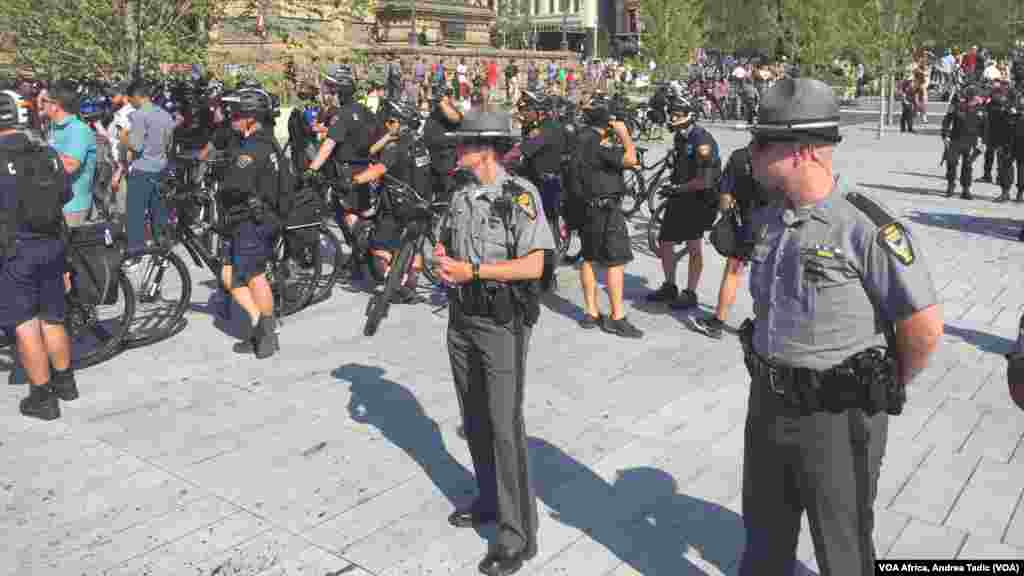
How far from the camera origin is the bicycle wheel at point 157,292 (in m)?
7.57

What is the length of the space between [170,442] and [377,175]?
3806mm

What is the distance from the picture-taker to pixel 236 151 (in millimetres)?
6938

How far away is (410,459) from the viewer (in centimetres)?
518

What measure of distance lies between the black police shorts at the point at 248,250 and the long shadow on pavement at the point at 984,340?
558 cm

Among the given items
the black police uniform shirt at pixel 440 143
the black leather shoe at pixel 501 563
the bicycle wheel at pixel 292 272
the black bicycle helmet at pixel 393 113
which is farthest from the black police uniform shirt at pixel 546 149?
the black leather shoe at pixel 501 563

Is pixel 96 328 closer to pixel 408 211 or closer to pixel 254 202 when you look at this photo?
pixel 254 202

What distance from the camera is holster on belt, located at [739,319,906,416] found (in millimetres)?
2684

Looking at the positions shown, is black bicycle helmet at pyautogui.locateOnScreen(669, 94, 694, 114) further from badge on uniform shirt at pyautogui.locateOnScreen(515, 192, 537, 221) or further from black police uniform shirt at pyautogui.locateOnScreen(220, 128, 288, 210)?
badge on uniform shirt at pyautogui.locateOnScreen(515, 192, 537, 221)

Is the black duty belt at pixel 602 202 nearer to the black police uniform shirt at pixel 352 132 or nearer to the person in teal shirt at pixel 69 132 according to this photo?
the black police uniform shirt at pixel 352 132

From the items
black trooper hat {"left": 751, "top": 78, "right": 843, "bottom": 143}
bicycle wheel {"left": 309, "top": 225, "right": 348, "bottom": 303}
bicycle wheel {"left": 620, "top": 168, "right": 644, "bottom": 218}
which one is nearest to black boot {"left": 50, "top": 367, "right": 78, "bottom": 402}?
bicycle wheel {"left": 309, "top": 225, "right": 348, "bottom": 303}

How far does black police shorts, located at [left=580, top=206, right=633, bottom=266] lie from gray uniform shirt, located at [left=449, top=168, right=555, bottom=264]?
12.1 ft

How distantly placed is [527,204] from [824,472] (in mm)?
1723

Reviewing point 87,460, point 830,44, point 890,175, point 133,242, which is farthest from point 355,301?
point 830,44

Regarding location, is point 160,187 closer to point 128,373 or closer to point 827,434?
point 128,373
